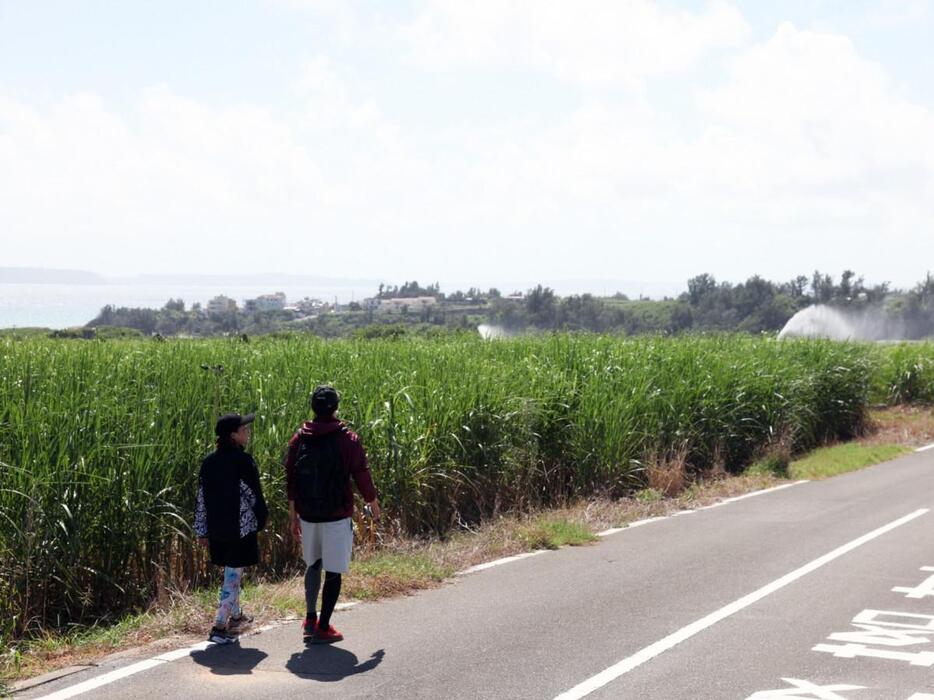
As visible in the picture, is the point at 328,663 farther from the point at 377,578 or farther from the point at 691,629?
the point at 691,629

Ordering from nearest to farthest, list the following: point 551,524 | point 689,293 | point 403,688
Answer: point 403,688 → point 551,524 → point 689,293

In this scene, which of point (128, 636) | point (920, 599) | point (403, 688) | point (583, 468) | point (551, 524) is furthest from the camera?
point (583, 468)

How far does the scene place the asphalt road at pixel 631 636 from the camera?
6.75m

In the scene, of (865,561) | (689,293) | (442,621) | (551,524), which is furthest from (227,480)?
(689,293)

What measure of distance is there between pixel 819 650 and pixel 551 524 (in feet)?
16.4

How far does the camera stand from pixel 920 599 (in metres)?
9.32

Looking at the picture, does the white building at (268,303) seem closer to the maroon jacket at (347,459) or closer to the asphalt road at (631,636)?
the asphalt road at (631,636)

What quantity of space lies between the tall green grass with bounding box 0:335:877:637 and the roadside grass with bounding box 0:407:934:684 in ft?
1.38

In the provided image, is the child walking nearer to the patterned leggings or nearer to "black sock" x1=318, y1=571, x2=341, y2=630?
the patterned leggings

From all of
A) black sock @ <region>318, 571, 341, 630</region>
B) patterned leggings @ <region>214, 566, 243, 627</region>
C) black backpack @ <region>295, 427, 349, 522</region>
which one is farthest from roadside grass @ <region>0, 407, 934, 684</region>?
black backpack @ <region>295, 427, 349, 522</region>

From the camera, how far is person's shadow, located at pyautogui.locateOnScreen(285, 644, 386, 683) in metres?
6.98

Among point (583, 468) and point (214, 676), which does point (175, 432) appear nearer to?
point (214, 676)

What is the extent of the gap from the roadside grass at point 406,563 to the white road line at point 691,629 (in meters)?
2.46

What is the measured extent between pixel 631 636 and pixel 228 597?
9.47 ft
